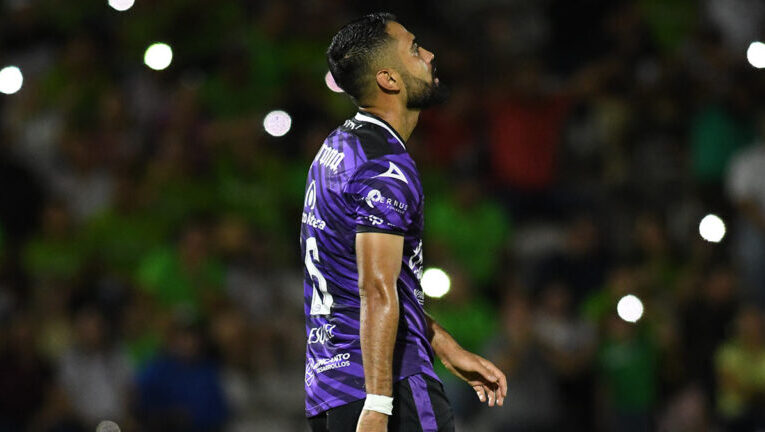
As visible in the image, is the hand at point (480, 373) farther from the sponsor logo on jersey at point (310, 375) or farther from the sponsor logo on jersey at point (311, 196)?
the sponsor logo on jersey at point (311, 196)

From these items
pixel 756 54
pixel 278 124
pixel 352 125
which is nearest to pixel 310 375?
pixel 352 125

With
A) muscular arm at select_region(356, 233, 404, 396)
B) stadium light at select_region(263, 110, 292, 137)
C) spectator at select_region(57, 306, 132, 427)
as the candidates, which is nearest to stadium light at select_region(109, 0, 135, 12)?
stadium light at select_region(263, 110, 292, 137)

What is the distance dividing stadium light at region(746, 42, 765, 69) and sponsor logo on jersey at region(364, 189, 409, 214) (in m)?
6.23

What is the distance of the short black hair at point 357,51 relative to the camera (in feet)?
12.7

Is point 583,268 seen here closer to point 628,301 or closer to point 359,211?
point 628,301

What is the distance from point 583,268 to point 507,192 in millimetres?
1114

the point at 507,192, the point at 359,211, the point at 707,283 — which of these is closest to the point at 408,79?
the point at 359,211

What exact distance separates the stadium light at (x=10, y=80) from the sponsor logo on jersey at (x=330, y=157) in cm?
716

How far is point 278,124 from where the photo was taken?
10039 millimetres

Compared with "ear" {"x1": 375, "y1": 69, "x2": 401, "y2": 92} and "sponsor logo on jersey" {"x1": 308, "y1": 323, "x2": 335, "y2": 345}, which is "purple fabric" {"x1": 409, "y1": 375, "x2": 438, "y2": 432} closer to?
"sponsor logo on jersey" {"x1": 308, "y1": 323, "x2": 335, "y2": 345}

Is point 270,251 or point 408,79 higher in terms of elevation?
point 408,79

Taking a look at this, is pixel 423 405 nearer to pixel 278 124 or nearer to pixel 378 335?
pixel 378 335

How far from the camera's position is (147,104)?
10.2 meters

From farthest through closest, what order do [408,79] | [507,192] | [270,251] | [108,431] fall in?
[507,192] → [270,251] → [108,431] → [408,79]
